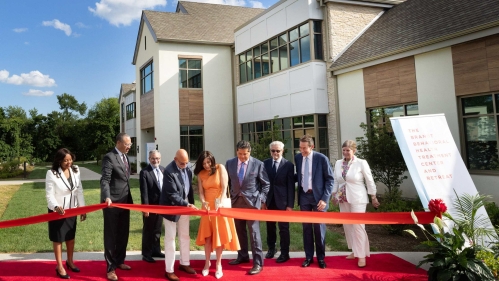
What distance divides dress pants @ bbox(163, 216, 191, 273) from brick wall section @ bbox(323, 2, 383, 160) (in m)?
10.4

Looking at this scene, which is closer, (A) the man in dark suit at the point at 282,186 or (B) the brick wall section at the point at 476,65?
(A) the man in dark suit at the point at 282,186

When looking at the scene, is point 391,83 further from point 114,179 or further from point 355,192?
point 114,179

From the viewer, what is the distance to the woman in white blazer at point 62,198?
17.9ft

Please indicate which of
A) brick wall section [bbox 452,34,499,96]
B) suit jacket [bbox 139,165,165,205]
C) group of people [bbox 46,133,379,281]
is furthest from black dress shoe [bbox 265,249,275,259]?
brick wall section [bbox 452,34,499,96]

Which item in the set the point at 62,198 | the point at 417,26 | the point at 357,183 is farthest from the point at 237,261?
the point at 417,26

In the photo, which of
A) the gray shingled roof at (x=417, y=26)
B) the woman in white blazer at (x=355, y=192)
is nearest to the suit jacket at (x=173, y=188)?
the woman in white blazer at (x=355, y=192)

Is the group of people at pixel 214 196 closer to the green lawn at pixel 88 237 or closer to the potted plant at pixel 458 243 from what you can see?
the potted plant at pixel 458 243

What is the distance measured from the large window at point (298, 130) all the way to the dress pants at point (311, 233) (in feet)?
30.1

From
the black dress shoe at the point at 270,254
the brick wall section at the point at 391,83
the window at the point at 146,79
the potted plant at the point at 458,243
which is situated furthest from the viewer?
the window at the point at 146,79

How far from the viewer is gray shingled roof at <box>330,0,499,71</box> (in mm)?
10656

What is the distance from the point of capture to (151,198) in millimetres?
6477

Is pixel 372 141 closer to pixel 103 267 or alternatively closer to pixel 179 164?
pixel 179 164

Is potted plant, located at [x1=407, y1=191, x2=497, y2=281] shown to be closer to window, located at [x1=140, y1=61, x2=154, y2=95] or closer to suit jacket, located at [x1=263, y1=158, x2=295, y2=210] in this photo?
suit jacket, located at [x1=263, y1=158, x2=295, y2=210]

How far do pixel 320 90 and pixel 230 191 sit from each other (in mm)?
10179
